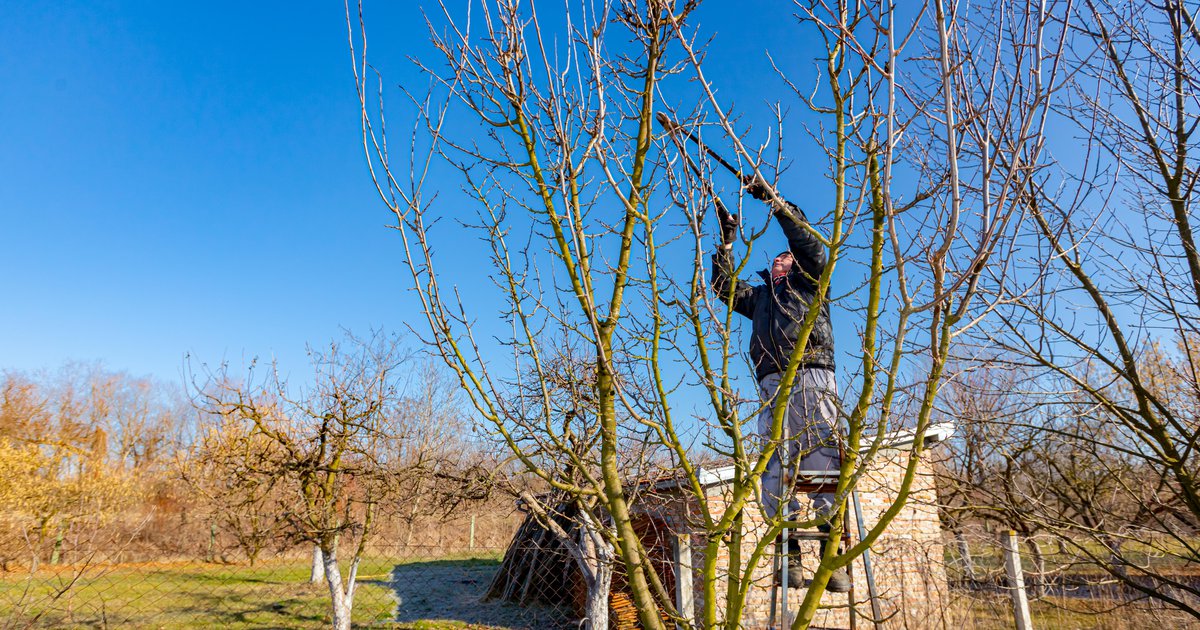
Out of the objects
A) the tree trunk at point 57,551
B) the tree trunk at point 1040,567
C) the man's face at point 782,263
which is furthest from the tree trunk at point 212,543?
the tree trunk at point 1040,567

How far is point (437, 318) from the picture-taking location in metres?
1.72

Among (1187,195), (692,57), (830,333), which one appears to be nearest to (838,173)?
(692,57)

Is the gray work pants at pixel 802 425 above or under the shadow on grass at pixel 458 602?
above

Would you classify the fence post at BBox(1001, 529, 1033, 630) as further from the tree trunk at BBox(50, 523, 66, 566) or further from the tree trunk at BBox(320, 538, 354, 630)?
the tree trunk at BBox(320, 538, 354, 630)

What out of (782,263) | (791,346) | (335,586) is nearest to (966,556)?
(782,263)

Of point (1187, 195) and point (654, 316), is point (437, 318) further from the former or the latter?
point (1187, 195)

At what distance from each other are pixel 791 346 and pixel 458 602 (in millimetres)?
11827

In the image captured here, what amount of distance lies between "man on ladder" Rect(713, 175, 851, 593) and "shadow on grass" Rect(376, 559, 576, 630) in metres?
5.32

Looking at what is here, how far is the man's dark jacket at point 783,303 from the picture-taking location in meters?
2.22

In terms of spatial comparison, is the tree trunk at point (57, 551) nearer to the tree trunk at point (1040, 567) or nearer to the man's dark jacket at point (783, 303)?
the man's dark jacket at point (783, 303)

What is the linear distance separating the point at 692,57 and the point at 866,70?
421mm

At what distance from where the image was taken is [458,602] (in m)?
12.4

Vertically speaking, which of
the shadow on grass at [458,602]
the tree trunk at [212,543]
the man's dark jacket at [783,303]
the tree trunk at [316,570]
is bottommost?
the shadow on grass at [458,602]

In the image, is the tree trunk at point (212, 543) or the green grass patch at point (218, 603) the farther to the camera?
the tree trunk at point (212, 543)
